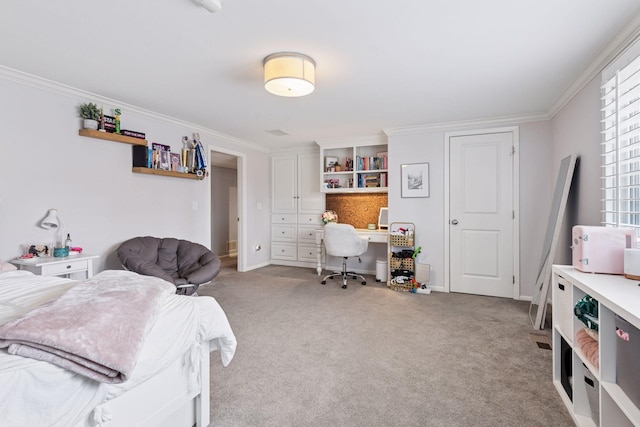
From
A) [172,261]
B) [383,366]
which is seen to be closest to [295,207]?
[172,261]

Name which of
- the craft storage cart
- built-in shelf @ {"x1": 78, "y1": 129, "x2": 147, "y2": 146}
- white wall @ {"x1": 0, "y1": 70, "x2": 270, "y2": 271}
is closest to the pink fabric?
the craft storage cart

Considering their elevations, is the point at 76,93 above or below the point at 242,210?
above

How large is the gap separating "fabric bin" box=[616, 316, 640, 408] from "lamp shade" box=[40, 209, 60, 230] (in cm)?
385

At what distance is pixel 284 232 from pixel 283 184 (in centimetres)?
90

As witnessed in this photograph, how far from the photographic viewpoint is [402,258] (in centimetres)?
421

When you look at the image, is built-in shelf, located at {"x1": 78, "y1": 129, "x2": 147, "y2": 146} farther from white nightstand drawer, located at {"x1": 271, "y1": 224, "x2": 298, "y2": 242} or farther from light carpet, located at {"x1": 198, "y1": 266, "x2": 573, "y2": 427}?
white nightstand drawer, located at {"x1": 271, "y1": 224, "x2": 298, "y2": 242}

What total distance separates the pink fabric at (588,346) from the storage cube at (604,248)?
1.16 ft

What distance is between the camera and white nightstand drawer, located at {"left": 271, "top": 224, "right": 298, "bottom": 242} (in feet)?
18.7

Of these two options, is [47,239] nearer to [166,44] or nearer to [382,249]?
[166,44]

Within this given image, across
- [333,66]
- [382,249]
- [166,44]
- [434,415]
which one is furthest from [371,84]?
[382,249]

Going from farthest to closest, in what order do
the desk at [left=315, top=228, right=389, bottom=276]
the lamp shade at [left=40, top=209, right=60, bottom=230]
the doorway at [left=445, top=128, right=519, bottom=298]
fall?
the desk at [left=315, top=228, right=389, bottom=276] → the doorway at [left=445, top=128, right=519, bottom=298] → the lamp shade at [left=40, top=209, right=60, bottom=230]

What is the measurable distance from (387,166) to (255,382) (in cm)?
355

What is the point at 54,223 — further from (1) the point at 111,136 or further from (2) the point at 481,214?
(2) the point at 481,214

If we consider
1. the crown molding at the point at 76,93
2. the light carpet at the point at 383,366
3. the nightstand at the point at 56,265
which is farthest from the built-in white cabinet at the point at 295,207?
the nightstand at the point at 56,265
